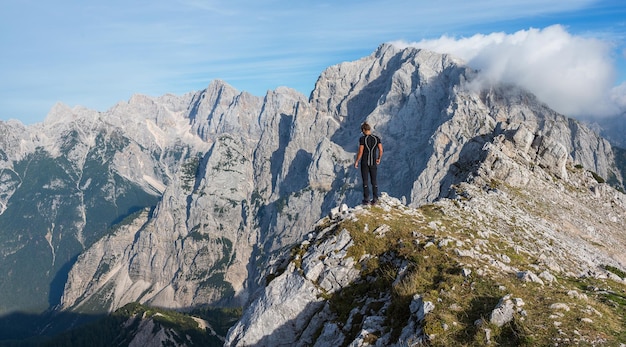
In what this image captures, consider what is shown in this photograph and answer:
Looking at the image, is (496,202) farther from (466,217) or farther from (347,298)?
(347,298)

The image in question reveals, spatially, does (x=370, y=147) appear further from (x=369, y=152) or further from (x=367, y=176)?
(x=367, y=176)

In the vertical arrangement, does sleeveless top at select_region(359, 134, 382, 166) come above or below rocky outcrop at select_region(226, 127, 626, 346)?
above

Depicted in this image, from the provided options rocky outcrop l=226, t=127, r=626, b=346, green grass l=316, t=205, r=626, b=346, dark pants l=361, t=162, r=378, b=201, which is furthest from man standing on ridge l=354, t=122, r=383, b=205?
green grass l=316, t=205, r=626, b=346

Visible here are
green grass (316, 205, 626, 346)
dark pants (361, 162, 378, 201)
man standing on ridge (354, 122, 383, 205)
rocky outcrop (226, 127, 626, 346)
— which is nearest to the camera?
green grass (316, 205, 626, 346)

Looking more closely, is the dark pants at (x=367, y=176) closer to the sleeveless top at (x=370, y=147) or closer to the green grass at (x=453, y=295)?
the sleeveless top at (x=370, y=147)

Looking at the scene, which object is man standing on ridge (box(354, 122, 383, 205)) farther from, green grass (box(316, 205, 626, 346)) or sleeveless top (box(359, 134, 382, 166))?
green grass (box(316, 205, 626, 346))

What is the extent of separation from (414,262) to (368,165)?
1087 centimetres

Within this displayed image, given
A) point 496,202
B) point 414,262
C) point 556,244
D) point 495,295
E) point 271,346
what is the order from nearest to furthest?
point 495,295, point 414,262, point 271,346, point 556,244, point 496,202

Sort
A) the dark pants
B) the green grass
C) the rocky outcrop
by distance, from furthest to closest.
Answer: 1. the dark pants
2. the rocky outcrop
3. the green grass

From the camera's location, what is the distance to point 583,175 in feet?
236

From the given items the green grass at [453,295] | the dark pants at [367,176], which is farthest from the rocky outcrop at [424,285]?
the dark pants at [367,176]

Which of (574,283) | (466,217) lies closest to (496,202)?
(466,217)

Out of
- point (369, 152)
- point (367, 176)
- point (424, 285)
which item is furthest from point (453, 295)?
point (367, 176)

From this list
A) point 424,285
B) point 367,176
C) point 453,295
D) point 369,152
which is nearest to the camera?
point 453,295
